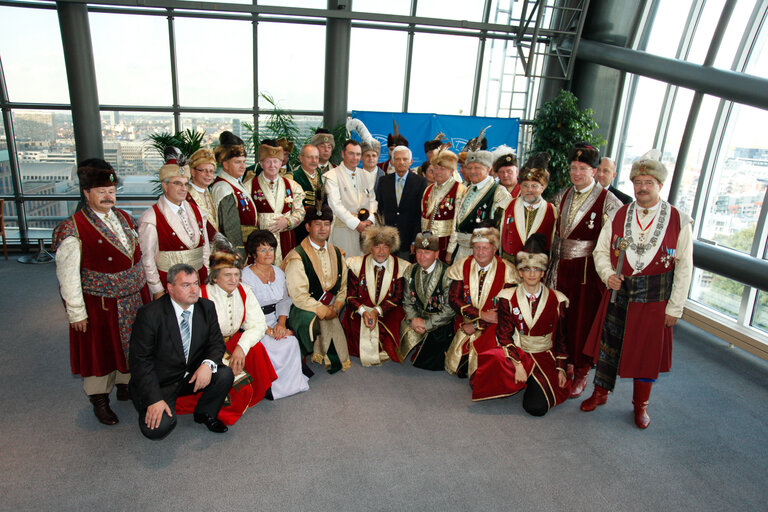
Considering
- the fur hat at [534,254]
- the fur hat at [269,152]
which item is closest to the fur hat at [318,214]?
the fur hat at [269,152]

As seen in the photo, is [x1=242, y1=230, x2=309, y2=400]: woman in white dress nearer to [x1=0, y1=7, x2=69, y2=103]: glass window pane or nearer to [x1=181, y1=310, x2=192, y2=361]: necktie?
[x1=181, y1=310, x2=192, y2=361]: necktie

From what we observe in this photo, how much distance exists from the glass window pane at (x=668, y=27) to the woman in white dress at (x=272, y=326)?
515 centimetres

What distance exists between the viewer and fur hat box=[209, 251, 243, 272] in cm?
293

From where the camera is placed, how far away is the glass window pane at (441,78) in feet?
24.5

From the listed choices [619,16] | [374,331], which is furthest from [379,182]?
[619,16]

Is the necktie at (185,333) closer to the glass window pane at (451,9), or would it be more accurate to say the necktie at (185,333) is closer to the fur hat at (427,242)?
the fur hat at (427,242)

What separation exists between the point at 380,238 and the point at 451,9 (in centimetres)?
522

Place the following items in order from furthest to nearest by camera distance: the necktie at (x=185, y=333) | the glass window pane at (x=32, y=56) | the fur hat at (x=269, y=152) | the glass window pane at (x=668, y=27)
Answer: the glass window pane at (x=32, y=56) → the glass window pane at (x=668, y=27) → the fur hat at (x=269, y=152) → the necktie at (x=185, y=333)

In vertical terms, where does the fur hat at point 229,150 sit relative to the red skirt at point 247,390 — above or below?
above

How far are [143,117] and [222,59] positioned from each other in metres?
1.44

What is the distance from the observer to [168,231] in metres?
3.04

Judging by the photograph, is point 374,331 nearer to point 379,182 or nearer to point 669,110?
point 379,182

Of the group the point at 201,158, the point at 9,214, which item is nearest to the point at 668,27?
the point at 201,158

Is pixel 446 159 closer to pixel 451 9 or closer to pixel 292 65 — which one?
pixel 292 65
